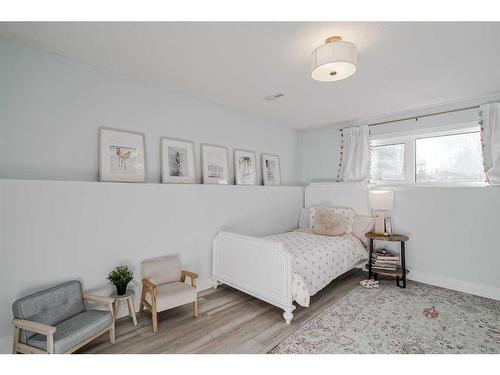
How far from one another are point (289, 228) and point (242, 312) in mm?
2134

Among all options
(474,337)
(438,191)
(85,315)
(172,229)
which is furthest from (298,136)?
(85,315)

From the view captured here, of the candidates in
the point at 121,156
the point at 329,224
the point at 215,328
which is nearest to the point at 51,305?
the point at 215,328

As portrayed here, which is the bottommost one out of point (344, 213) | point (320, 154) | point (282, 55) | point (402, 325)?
point (402, 325)

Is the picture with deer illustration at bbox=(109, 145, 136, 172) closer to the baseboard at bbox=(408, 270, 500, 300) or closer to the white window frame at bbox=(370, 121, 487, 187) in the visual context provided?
the white window frame at bbox=(370, 121, 487, 187)

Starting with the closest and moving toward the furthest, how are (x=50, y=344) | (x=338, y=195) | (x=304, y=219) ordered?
(x=50, y=344) < (x=338, y=195) < (x=304, y=219)

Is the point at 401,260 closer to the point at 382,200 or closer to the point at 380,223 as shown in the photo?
the point at 380,223

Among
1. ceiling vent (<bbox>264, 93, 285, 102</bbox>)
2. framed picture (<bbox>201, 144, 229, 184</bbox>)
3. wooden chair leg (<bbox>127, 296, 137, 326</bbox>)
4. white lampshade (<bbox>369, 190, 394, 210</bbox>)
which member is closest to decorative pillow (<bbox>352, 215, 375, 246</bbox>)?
white lampshade (<bbox>369, 190, 394, 210</bbox>)

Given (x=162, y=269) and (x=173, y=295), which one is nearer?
(x=173, y=295)

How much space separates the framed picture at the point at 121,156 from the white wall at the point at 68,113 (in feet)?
0.24

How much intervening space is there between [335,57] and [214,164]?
207cm

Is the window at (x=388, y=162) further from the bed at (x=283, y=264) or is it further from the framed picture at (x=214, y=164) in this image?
the framed picture at (x=214, y=164)

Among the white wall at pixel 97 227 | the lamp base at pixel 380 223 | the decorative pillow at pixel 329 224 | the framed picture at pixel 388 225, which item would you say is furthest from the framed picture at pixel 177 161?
the framed picture at pixel 388 225

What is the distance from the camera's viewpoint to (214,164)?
11.1 ft

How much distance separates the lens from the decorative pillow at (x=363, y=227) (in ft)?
12.0
